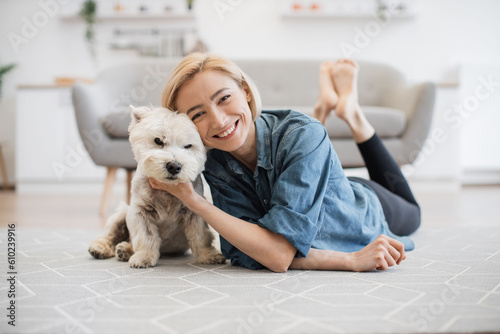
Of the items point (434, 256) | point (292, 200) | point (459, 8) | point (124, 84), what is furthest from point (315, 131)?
point (459, 8)

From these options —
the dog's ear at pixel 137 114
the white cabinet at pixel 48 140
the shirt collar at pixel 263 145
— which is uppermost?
the dog's ear at pixel 137 114

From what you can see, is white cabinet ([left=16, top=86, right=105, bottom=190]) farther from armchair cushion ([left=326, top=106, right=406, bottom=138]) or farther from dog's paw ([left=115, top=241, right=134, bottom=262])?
dog's paw ([left=115, top=241, right=134, bottom=262])

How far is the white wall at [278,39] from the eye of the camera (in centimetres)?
470

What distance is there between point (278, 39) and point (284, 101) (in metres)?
1.64

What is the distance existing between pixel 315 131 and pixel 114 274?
754 millimetres

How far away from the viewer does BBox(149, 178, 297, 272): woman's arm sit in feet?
3.95

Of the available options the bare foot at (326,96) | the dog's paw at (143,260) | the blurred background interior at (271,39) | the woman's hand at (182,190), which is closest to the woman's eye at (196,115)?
the woman's hand at (182,190)

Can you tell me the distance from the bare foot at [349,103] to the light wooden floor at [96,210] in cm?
76

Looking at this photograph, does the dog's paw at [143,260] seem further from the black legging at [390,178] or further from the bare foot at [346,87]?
the bare foot at [346,87]

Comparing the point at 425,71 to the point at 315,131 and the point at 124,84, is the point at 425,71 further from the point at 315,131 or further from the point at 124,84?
the point at 315,131

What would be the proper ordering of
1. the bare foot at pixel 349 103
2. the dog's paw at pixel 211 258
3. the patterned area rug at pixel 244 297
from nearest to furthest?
the patterned area rug at pixel 244 297, the dog's paw at pixel 211 258, the bare foot at pixel 349 103

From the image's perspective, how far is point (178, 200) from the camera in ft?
4.48

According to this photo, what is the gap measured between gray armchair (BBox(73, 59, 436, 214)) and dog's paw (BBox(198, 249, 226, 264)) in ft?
4.71

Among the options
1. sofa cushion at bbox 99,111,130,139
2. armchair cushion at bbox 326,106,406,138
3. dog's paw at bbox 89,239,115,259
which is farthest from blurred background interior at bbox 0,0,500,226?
dog's paw at bbox 89,239,115,259
